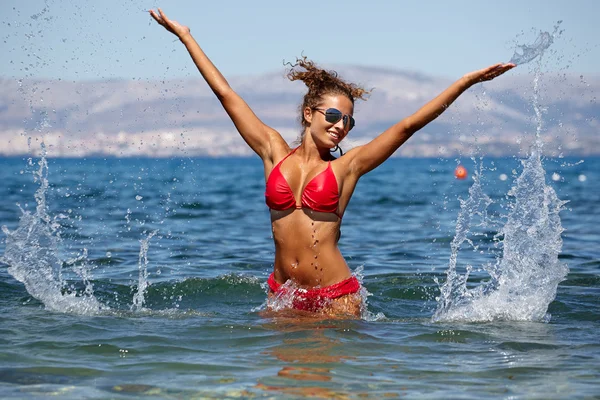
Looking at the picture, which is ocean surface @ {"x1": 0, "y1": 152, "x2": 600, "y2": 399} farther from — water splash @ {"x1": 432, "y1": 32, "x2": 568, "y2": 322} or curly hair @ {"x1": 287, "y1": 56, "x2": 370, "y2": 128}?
curly hair @ {"x1": 287, "y1": 56, "x2": 370, "y2": 128}

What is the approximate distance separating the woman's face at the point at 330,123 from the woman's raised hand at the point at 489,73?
1.05 metres

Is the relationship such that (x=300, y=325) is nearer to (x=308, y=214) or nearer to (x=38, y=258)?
(x=308, y=214)

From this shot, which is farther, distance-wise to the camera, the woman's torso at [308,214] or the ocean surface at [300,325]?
the woman's torso at [308,214]

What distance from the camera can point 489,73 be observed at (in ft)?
19.5

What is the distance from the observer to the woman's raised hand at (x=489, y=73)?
5.90 m

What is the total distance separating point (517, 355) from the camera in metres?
6.16

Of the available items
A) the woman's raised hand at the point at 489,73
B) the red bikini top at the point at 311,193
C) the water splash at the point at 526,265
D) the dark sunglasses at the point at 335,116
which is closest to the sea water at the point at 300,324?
the water splash at the point at 526,265

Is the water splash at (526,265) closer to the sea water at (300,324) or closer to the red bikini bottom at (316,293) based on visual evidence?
the sea water at (300,324)

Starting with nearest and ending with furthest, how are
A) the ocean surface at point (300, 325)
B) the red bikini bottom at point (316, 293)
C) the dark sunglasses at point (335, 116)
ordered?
the ocean surface at point (300, 325), the dark sunglasses at point (335, 116), the red bikini bottom at point (316, 293)

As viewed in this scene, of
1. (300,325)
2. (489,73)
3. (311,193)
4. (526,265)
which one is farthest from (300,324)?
(526,265)

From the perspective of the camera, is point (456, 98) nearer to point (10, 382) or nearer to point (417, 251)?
point (10, 382)

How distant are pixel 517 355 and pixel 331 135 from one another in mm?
2149

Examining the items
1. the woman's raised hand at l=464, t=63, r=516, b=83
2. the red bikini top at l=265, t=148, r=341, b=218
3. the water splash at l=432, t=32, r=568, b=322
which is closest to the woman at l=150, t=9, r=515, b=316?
the red bikini top at l=265, t=148, r=341, b=218

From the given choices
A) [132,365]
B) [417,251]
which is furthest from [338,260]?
[417,251]
